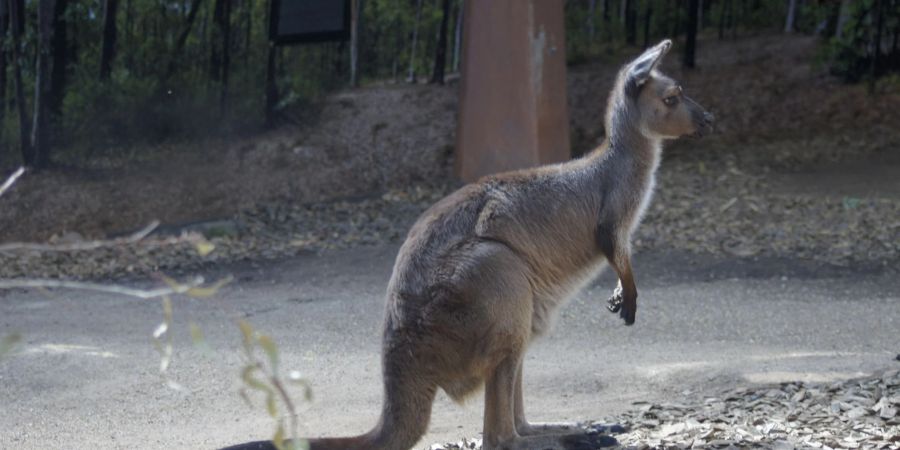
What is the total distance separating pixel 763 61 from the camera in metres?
18.1

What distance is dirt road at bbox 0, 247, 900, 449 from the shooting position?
5.99 meters

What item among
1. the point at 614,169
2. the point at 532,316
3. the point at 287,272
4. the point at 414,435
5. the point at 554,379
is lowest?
the point at 287,272

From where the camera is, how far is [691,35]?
58.6 ft

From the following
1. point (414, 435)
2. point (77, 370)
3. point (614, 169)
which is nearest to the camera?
point (414, 435)

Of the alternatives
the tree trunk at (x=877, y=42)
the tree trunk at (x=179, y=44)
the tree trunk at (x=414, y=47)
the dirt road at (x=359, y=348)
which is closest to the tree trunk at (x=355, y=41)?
the tree trunk at (x=414, y=47)

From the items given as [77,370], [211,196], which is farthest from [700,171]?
[77,370]

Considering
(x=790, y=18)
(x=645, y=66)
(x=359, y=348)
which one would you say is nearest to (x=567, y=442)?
(x=645, y=66)

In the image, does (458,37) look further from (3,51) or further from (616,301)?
(616,301)

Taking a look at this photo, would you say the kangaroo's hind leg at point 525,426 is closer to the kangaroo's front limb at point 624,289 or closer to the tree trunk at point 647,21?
the kangaroo's front limb at point 624,289

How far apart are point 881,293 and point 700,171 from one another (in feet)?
16.5

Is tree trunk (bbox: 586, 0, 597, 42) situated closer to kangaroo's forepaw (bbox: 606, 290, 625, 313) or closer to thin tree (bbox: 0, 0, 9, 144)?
thin tree (bbox: 0, 0, 9, 144)

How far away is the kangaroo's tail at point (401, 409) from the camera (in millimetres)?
4395

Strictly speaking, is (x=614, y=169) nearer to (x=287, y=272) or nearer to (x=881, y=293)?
(x=881, y=293)

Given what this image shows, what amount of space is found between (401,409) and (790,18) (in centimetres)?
1731
